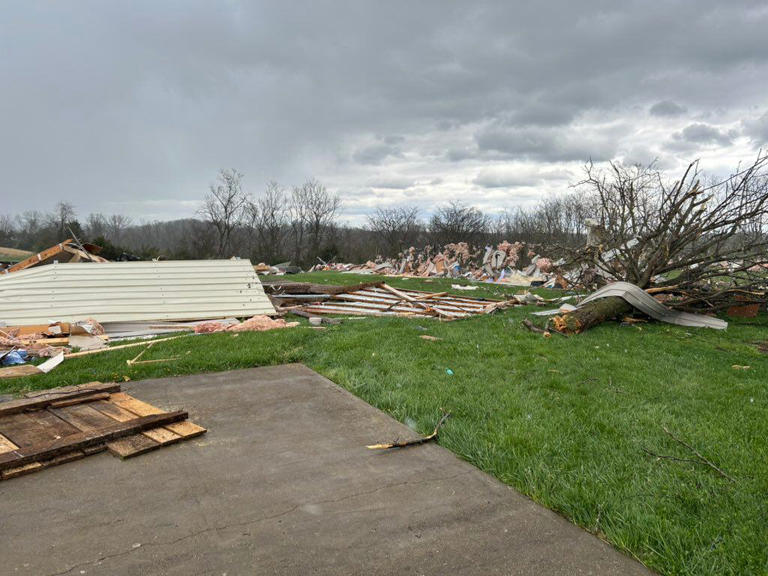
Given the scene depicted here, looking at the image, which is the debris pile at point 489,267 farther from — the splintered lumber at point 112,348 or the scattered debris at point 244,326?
the splintered lumber at point 112,348

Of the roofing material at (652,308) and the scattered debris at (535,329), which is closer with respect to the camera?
the scattered debris at (535,329)

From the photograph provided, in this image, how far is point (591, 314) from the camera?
8039 millimetres

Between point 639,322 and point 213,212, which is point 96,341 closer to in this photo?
point 639,322

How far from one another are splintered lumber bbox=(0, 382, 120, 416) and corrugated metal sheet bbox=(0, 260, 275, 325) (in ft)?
14.9

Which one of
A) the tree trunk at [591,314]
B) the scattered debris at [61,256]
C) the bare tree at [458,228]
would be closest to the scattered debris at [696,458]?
the tree trunk at [591,314]

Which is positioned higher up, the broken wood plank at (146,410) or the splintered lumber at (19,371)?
the splintered lumber at (19,371)

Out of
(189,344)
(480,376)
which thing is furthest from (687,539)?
(189,344)

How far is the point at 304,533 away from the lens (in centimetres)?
236

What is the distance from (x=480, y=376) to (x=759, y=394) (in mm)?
2497

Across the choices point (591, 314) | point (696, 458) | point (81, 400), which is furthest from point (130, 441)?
point (591, 314)

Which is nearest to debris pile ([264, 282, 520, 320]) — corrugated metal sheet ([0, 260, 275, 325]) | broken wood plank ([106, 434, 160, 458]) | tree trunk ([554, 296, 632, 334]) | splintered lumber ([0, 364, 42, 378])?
corrugated metal sheet ([0, 260, 275, 325])

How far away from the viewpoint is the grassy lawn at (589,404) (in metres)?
2.45

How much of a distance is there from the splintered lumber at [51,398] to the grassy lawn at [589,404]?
761 mm

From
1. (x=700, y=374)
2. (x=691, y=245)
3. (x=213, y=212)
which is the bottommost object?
(x=700, y=374)
